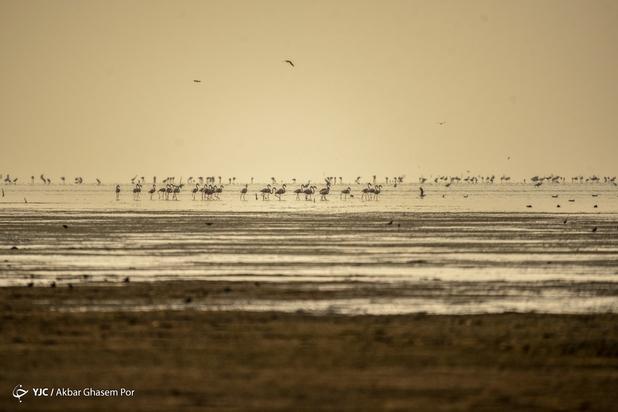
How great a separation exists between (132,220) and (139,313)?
31.6 metres

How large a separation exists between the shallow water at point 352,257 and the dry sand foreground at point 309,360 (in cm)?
155

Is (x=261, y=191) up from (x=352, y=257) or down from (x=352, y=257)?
up

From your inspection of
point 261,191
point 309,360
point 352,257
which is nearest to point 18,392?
point 309,360

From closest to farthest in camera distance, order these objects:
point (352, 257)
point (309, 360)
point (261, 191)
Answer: point (309, 360), point (352, 257), point (261, 191)

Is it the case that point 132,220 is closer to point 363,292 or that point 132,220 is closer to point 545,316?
point 363,292

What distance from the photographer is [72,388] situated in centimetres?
1092

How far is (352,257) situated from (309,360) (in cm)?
1513

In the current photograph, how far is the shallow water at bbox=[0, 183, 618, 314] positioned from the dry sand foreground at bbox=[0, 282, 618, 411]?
5.10ft

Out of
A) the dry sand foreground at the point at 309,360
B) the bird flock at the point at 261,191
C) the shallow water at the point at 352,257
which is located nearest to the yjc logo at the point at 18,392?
the dry sand foreground at the point at 309,360

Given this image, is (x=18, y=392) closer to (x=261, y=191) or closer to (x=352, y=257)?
(x=352, y=257)

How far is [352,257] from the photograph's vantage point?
90.4 ft

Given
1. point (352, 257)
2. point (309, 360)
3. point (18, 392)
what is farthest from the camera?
point (352, 257)

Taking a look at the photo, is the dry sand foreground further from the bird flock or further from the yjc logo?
the bird flock

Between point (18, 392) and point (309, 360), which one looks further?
point (309, 360)
